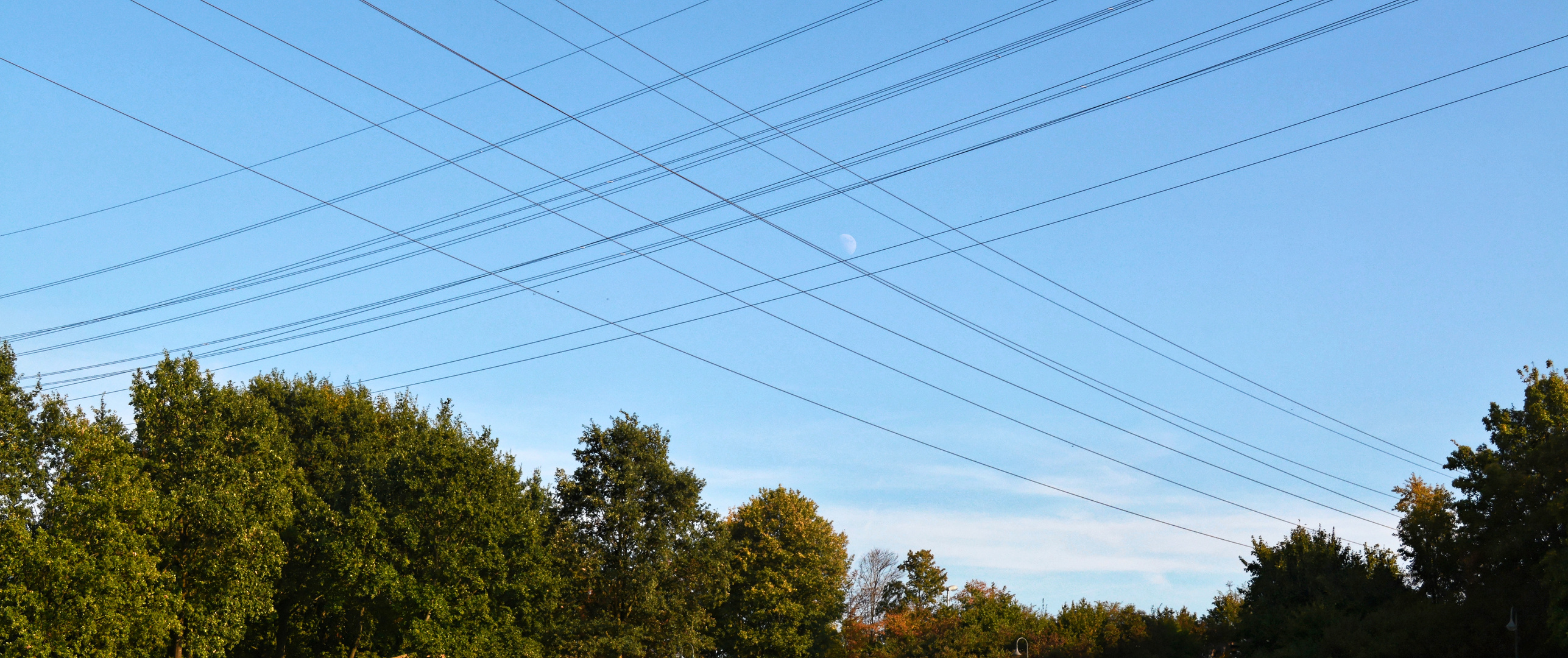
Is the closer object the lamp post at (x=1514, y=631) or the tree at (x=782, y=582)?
the lamp post at (x=1514, y=631)

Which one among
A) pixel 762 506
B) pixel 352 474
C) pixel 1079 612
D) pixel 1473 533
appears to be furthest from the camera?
pixel 762 506

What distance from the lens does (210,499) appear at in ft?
163

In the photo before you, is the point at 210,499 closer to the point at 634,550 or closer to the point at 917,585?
the point at 634,550

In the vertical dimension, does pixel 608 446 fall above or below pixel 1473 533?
above

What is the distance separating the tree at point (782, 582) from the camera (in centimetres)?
8625

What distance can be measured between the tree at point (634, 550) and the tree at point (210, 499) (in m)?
18.2

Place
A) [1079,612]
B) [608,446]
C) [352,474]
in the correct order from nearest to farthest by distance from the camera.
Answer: [352,474] → [608,446] → [1079,612]

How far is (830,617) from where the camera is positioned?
90750 millimetres

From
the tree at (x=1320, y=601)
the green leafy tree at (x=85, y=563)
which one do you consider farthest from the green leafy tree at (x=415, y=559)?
the tree at (x=1320, y=601)

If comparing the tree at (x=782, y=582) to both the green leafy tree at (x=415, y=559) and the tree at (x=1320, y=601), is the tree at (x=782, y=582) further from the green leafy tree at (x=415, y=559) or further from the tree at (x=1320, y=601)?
the tree at (x=1320, y=601)

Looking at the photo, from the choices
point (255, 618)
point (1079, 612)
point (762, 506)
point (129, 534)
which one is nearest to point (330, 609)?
point (255, 618)

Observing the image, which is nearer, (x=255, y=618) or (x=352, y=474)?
(x=255, y=618)

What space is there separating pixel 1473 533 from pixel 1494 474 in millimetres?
4586

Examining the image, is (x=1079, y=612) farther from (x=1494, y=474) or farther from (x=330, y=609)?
(x=330, y=609)
